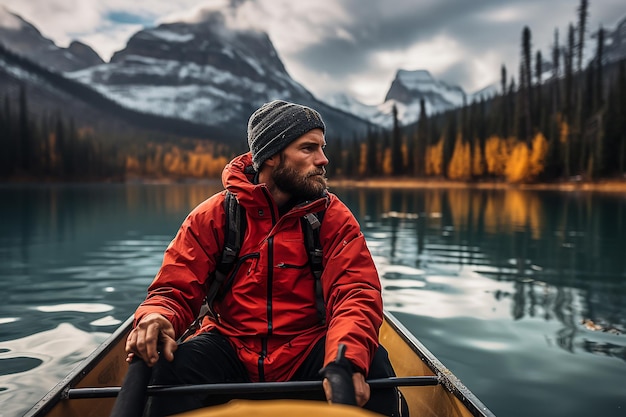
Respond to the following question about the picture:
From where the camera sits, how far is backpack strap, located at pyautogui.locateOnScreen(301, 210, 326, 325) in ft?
11.5

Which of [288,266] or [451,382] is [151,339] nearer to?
[288,266]

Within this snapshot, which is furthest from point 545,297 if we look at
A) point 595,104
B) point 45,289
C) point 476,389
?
point 595,104

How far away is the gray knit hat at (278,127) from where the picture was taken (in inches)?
141

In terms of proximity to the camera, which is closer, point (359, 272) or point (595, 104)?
point (359, 272)

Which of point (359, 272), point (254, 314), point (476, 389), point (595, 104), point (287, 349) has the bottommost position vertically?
point (476, 389)

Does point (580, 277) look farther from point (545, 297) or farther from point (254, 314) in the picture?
point (254, 314)

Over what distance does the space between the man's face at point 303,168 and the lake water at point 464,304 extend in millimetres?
3590

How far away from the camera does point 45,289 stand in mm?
11203

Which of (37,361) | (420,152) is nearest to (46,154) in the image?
(420,152)

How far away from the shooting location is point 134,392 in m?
2.56

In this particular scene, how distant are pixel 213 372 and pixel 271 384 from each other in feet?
1.78

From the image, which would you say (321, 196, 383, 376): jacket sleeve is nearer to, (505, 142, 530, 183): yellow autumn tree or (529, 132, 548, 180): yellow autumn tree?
(505, 142, 530, 183): yellow autumn tree

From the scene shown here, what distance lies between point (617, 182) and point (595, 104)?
2557 centimetres

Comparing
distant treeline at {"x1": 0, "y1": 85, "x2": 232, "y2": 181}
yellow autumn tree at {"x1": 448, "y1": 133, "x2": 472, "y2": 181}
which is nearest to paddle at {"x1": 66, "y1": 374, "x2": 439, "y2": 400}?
yellow autumn tree at {"x1": 448, "y1": 133, "x2": 472, "y2": 181}
